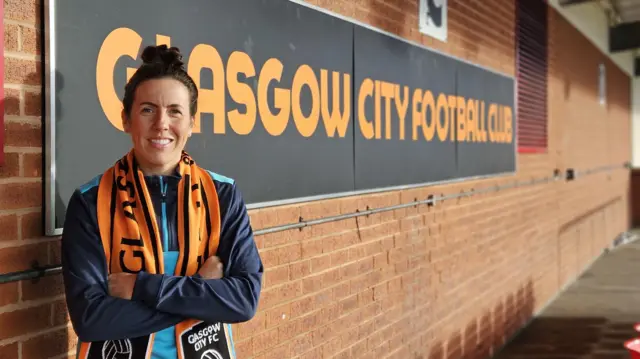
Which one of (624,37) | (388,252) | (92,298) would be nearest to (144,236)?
(92,298)

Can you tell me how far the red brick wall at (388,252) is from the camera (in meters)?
1.75

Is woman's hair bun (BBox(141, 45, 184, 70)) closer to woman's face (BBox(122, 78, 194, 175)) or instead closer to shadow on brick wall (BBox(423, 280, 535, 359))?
woman's face (BBox(122, 78, 194, 175))

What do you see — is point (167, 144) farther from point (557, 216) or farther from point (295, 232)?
point (557, 216)

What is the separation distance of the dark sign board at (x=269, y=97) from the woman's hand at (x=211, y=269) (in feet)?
1.53

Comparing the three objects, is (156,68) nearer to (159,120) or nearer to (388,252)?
(159,120)

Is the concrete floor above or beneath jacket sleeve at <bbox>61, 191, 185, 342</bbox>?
beneath

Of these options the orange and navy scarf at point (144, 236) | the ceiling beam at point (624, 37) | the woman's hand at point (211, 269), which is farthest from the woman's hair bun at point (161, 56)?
the ceiling beam at point (624, 37)

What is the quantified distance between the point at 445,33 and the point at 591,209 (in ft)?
20.3

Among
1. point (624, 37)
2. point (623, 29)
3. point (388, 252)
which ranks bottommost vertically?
point (388, 252)

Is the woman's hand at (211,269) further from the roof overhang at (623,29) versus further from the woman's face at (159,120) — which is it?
the roof overhang at (623,29)

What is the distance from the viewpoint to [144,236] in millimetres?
1584

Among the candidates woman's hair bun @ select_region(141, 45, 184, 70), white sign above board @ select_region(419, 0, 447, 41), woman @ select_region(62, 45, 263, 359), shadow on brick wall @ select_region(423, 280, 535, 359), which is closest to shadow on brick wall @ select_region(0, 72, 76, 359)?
woman @ select_region(62, 45, 263, 359)

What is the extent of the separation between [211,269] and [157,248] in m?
0.15

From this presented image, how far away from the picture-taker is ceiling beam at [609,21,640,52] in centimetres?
1095
